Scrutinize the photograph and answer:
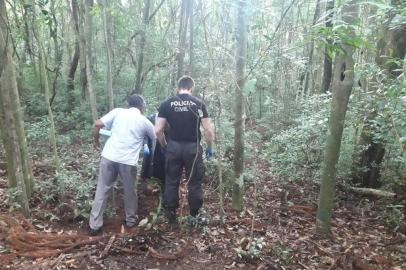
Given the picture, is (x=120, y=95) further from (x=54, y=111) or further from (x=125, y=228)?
(x=125, y=228)

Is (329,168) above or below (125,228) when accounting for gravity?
above

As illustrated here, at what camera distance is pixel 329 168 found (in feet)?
18.0

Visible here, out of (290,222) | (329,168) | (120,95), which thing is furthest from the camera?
(120,95)

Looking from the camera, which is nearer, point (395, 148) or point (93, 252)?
point (93, 252)

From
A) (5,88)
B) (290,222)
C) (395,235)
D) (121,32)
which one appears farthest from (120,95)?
(395,235)

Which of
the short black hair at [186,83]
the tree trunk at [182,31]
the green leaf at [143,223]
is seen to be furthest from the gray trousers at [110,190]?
the tree trunk at [182,31]

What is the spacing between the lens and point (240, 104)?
585 cm

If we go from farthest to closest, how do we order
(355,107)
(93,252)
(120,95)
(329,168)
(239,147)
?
1. (120,95)
2. (355,107)
3. (239,147)
4. (329,168)
5. (93,252)

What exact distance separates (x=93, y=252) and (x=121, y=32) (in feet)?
36.1

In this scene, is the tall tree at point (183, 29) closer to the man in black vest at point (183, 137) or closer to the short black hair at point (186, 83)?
the short black hair at point (186, 83)

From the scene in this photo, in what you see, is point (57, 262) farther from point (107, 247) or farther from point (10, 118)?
point (10, 118)

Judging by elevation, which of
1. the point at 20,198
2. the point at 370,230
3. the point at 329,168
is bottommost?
the point at 370,230

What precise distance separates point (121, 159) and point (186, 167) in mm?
983

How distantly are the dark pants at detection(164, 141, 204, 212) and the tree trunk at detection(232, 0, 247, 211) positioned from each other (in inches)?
26.6
